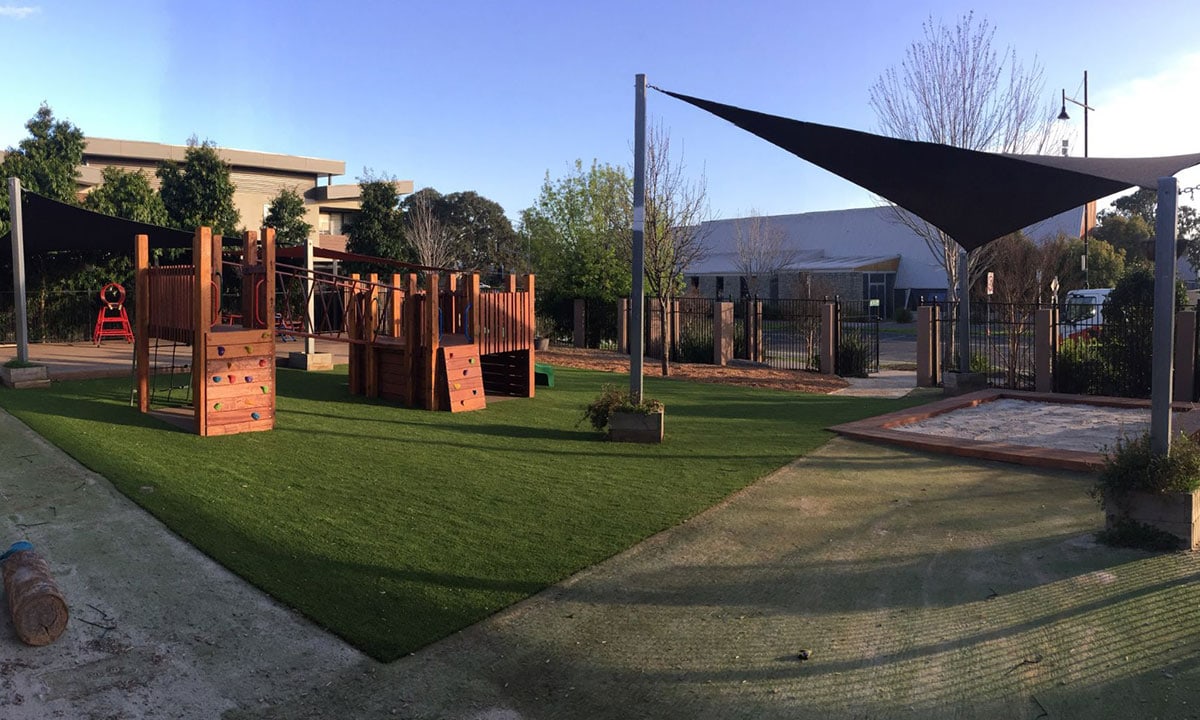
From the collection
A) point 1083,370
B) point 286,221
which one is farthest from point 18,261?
point 286,221

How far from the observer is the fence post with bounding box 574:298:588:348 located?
87.1ft

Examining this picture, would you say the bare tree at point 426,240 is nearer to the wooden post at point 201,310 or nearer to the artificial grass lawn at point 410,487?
the artificial grass lawn at point 410,487

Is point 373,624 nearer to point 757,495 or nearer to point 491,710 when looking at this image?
point 491,710

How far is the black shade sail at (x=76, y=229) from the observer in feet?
52.4

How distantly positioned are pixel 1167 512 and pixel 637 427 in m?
5.16

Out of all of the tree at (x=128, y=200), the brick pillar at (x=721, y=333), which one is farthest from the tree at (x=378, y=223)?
the brick pillar at (x=721, y=333)

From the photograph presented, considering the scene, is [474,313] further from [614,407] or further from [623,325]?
[623,325]

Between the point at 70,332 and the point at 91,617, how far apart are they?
22656 millimetres

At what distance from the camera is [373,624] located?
4.62 metres

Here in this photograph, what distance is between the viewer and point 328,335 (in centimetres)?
1238

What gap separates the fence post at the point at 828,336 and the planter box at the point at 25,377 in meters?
15.2

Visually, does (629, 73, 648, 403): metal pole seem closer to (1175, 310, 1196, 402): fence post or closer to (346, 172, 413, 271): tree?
(1175, 310, 1196, 402): fence post

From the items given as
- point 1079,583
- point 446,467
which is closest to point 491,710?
point 1079,583

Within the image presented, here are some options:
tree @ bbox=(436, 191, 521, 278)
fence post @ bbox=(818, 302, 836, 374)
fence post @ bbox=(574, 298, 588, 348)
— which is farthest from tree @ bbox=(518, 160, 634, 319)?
tree @ bbox=(436, 191, 521, 278)
